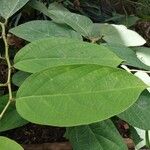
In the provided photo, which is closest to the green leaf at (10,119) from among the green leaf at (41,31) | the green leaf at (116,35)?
the green leaf at (41,31)

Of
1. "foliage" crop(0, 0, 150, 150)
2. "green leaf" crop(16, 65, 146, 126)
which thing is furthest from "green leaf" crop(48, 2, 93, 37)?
"green leaf" crop(16, 65, 146, 126)

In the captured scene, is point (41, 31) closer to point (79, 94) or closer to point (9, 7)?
point (9, 7)

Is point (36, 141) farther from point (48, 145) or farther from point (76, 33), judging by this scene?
point (76, 33)

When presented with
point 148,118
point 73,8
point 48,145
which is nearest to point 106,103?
point 148,118

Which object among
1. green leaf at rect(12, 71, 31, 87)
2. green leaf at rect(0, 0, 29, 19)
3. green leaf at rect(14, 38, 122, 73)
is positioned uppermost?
green leaf at rect(14, 38, 122, 73)

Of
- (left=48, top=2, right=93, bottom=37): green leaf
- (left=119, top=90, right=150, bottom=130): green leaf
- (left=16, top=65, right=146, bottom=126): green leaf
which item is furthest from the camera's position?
(left=48, top=2, right=93, bottom=37): green leaf

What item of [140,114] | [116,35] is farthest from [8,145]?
[116,35]

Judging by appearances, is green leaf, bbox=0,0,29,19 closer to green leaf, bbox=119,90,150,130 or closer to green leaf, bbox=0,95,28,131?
green leaf, bbox=0,95,28,131

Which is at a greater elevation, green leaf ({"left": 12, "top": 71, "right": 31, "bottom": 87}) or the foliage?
the foliage
